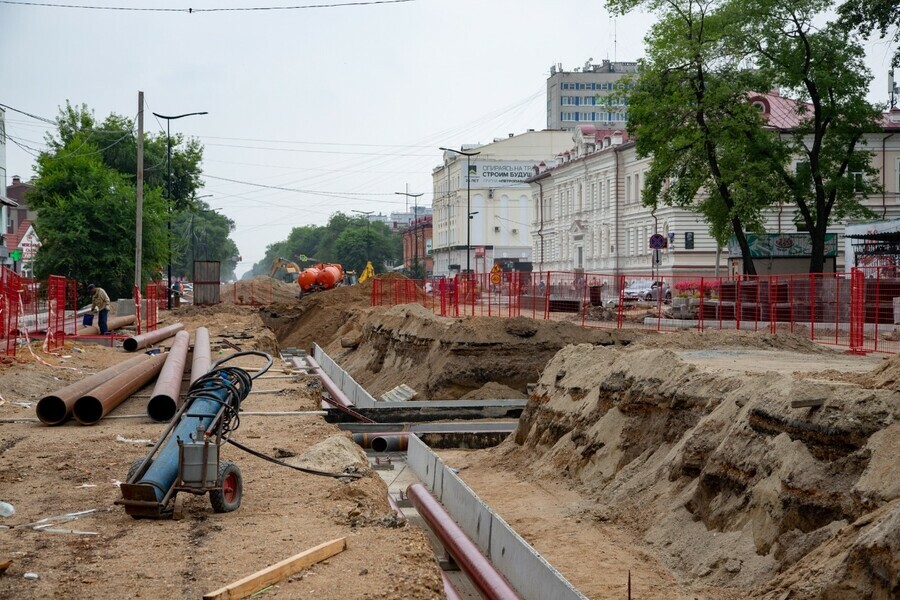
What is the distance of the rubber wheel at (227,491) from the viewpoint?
28.0 ft

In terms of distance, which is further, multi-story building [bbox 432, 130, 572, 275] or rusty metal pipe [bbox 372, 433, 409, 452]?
multi-story building [bbox 432, 130, 572, 275]

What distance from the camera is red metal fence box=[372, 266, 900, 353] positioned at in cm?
2191

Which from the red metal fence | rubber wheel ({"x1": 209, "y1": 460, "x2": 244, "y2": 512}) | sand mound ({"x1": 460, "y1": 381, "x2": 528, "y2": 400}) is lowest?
sand mound ({"x1": 460, "y1": 381, "x2": 528, "y2": 400})

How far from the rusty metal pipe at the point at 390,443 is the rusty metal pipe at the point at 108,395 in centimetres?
379

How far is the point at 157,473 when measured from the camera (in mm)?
8398

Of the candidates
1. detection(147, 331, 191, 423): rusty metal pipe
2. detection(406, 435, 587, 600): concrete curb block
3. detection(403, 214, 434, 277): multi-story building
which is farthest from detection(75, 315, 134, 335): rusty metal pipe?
detection(403, 214, 434, 277): multi-story building

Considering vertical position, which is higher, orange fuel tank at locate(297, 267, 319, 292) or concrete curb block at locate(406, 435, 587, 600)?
orange fuel tank at locate(297, 267, 319, 292)

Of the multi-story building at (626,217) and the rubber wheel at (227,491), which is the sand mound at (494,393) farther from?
the multi-story building at (626,217)

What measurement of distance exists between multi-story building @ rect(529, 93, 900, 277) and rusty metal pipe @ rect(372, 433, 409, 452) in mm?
27786

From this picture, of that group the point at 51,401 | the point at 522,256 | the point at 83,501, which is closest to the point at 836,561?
the point at 83,501

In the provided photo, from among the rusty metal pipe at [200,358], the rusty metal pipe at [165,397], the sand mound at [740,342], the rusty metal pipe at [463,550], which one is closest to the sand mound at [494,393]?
the sand mound at [740,342]

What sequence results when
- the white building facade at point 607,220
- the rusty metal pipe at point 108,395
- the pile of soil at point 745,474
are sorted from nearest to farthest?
the pile of soil at point 745,474 < the rusty metal pipe at point 108,395 < the white building facade at point 607,220

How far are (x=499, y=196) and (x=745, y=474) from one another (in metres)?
95.3

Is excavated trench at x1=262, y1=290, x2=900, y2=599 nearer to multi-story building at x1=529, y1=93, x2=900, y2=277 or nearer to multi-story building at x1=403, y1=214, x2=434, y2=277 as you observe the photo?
multi-story building at x1=529, y1=93, x2=900, y2=277
